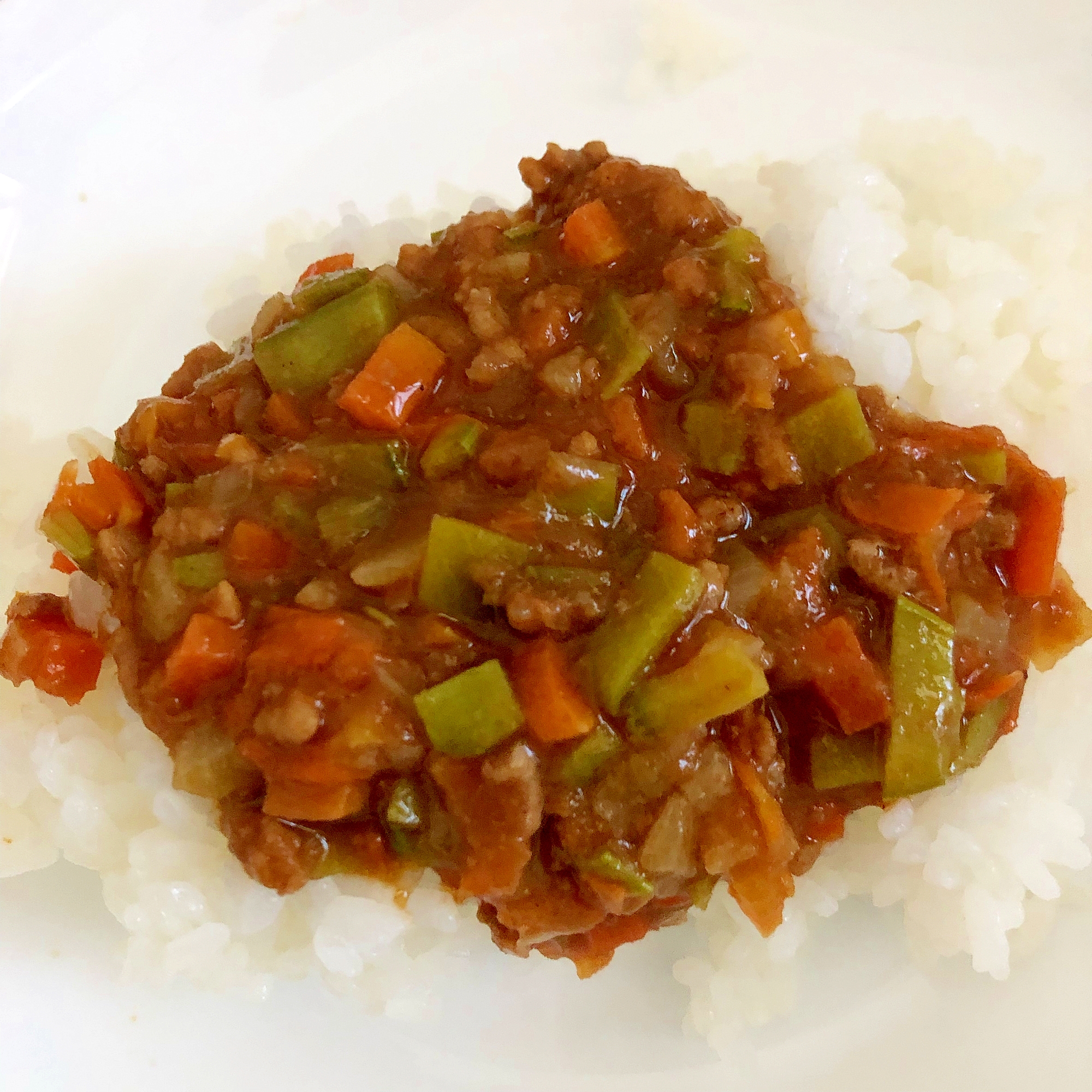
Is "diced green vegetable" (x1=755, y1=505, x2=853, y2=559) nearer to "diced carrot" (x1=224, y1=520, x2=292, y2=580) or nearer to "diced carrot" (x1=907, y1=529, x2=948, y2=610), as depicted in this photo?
"diced carrot" (x1=907, y1=529, x2=948, y2=610)

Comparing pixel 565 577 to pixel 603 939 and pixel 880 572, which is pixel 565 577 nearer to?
pixel 880 572

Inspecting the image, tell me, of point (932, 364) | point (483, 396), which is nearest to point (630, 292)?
point (483, 396)

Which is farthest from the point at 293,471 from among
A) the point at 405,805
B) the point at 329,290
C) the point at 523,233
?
the point at 523,233

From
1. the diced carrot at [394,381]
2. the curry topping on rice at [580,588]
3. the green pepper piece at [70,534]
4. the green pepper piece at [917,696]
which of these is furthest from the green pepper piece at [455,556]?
the green pepper piece at [70,534]

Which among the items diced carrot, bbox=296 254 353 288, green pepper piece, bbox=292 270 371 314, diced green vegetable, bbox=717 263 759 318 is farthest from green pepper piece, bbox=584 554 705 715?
diced carrot, bbox=296 254 353 288

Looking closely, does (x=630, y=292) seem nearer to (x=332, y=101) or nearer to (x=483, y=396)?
(x=483, y=396)
